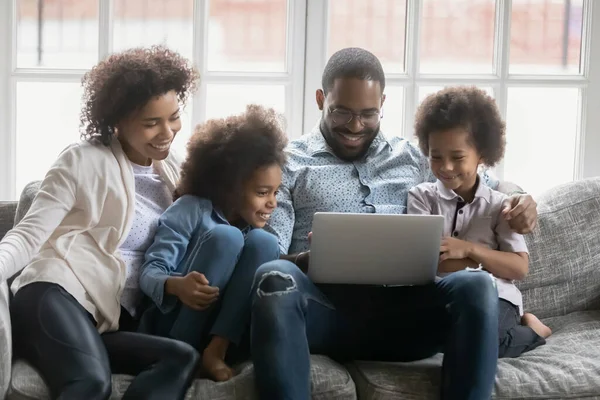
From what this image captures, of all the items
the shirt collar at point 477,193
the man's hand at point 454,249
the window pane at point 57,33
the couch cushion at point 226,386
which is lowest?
the couch cushion at point 226,386

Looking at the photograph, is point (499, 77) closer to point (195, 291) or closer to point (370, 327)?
point (370, 327)

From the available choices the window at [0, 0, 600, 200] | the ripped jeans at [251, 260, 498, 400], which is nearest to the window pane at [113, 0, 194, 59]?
the window at [0, 0, 600, 200]

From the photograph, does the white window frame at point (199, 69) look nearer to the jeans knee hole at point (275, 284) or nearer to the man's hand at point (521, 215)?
the man's hand at point (521, 215)

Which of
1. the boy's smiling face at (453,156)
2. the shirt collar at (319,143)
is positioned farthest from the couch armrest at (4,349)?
the boy's smiling face at (453,156)

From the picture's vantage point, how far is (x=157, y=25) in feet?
9.79

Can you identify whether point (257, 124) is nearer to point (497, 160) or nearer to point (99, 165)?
point (99, 165)

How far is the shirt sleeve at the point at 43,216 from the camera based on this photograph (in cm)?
195

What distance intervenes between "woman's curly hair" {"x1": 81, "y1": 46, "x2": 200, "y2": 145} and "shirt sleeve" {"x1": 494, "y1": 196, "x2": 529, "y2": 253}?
2.86 ft

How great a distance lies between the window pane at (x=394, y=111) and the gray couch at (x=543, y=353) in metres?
0.62

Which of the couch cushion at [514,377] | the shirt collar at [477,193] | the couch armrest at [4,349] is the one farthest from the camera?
the shirt collar at [477,193]

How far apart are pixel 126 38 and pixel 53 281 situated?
1.16m

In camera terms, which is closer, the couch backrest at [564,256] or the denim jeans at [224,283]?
the denim jeans at [224,283]

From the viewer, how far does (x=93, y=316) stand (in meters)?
2.09

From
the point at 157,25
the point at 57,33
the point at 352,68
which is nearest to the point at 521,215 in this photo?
the point at 352,68
